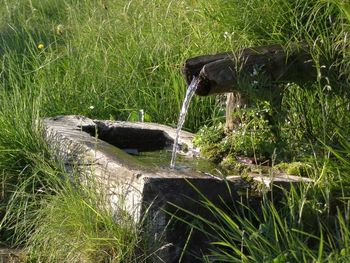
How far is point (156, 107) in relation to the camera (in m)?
7.12

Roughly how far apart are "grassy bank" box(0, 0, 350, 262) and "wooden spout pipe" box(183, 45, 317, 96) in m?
0.10

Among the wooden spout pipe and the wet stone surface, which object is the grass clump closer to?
the wet stone surface

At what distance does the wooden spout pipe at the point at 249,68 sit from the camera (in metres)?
5.15

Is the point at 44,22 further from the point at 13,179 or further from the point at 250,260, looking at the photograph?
the point at 250,260

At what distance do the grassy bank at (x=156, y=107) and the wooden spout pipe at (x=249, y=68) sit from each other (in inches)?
4.1

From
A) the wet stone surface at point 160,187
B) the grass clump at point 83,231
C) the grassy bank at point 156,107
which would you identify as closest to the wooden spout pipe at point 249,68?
the grassy bank at point 156,107

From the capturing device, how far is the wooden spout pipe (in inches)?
203

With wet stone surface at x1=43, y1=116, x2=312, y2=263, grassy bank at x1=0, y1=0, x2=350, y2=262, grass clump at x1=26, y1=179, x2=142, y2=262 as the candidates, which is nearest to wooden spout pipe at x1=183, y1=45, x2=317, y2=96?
grassy bank at x1=0, y1=0, x2=350, y2=262

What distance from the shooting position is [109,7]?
8.73m

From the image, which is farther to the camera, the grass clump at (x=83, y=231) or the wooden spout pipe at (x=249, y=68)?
the wooden spout pipe at (x=249, y=68)

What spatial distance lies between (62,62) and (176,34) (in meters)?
0.99

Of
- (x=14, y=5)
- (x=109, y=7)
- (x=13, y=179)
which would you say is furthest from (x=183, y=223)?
(x=14, y=5)

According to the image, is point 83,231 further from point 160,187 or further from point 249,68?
point 249,68

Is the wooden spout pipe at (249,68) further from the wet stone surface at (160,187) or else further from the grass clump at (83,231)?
the grass clump at (83,231)
